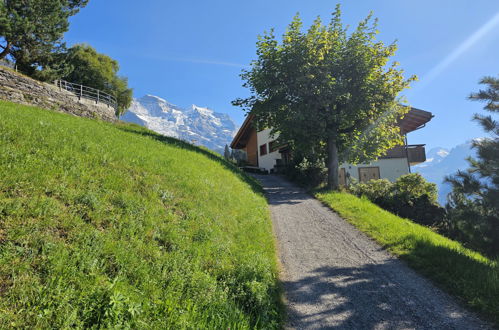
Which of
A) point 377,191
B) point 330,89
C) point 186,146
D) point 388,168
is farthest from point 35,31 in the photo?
point 388,168

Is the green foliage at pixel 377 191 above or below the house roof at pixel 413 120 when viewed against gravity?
below

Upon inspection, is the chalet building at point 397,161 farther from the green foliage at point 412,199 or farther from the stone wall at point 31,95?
the stone wall at point 31,95

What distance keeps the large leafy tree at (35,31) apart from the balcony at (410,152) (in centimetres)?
3527

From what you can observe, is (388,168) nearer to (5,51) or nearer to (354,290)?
(354,290)

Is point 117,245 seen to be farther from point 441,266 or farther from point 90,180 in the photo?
point 441,266

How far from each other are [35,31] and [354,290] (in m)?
32.5

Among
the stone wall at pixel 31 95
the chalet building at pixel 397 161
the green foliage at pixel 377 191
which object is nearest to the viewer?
the green foliage at pixel 377 191

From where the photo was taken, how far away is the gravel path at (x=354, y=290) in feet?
13.5

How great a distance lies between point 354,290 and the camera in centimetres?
505

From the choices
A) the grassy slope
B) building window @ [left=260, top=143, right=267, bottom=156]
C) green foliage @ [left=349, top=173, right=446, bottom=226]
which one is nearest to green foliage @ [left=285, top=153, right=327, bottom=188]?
green foliage @ [left=349, top=173, right=446, bottom=226]

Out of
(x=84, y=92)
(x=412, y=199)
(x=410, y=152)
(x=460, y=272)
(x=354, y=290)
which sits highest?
(x=84, y=92)

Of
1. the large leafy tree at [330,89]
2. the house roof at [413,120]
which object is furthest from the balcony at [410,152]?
the large leafy tree at [330,89]

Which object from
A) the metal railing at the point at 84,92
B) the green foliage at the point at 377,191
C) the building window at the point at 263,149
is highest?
the metal railing at the point at 84,92

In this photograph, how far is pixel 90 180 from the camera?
5484 mm
